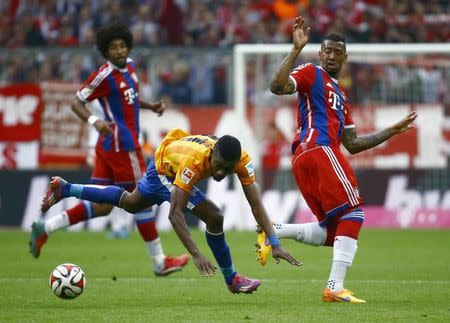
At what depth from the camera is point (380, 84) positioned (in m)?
21.1

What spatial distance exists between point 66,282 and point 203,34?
14589mm

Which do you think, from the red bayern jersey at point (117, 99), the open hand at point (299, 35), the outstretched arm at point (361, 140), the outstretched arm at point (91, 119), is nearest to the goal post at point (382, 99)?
the red bayern jersey at point (117, 99)

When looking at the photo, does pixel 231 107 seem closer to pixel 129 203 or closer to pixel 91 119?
pixel 91 119

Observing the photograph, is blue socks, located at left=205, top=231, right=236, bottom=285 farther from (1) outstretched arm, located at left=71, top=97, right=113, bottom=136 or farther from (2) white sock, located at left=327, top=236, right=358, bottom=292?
(1) outstretched arm, located at left=71, top=97, right=113, bottom=136

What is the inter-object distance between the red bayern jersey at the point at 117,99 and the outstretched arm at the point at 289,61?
3.58m

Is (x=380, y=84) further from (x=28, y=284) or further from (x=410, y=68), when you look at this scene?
(x=28, y=284)

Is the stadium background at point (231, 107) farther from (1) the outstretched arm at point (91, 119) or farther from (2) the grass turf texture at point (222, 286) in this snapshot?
(1) the outstretched arm at point (91, 119)

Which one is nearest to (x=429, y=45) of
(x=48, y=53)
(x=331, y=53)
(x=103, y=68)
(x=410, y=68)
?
(x=410, y=68)

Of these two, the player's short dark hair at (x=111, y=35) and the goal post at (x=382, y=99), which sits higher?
the player's short dark hair at (x=111, y=35)

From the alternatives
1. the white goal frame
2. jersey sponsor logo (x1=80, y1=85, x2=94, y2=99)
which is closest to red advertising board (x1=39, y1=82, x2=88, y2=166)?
the white goal frame

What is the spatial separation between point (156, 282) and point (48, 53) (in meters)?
10.5

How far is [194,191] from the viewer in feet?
34.8

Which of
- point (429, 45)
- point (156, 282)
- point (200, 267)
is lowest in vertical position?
point (156, 282)

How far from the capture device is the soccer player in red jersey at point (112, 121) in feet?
43.7
